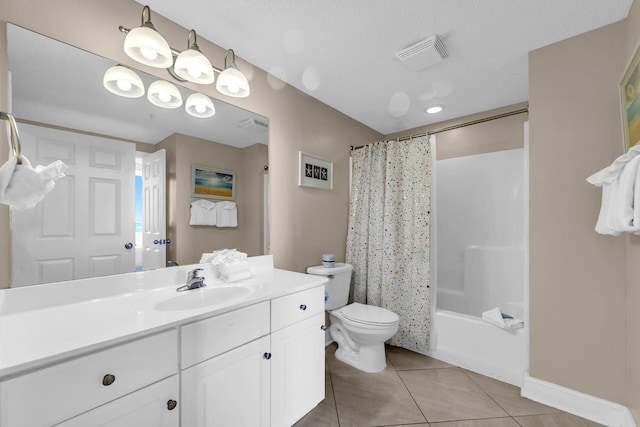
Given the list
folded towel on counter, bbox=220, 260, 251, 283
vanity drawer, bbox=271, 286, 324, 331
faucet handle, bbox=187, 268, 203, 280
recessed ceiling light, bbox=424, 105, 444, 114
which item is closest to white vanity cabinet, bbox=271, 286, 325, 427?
vanity drawer, bbox=271, 286, 324, 331

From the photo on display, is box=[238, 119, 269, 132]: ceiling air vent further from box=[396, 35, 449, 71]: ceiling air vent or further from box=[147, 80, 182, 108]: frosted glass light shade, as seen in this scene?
box=[396, 35, 449, 71]: ceiling air vent

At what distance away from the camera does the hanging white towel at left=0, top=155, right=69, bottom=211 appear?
0.73 metres

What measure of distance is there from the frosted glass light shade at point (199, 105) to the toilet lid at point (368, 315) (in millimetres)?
1814

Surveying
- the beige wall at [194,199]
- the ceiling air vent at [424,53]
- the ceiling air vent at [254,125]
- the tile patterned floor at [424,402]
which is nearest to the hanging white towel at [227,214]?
the beige wall at [194,199]

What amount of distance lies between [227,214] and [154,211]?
0.44 meters

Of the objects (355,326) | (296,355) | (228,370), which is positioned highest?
(228,370)

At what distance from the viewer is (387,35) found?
1586 mm

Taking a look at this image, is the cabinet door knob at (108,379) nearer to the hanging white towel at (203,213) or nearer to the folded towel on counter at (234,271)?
the folded towel on counter at (234,271)

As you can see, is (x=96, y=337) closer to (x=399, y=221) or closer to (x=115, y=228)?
(x=115, y=228)

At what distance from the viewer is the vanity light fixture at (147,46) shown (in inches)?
45.0

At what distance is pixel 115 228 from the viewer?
4.15 ft

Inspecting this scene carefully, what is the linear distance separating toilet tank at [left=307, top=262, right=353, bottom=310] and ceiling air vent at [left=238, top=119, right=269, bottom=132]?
123cm

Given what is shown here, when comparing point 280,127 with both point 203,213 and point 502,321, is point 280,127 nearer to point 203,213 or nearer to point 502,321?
point 203,213

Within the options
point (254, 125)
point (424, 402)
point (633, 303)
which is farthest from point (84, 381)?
point (633, 303)
